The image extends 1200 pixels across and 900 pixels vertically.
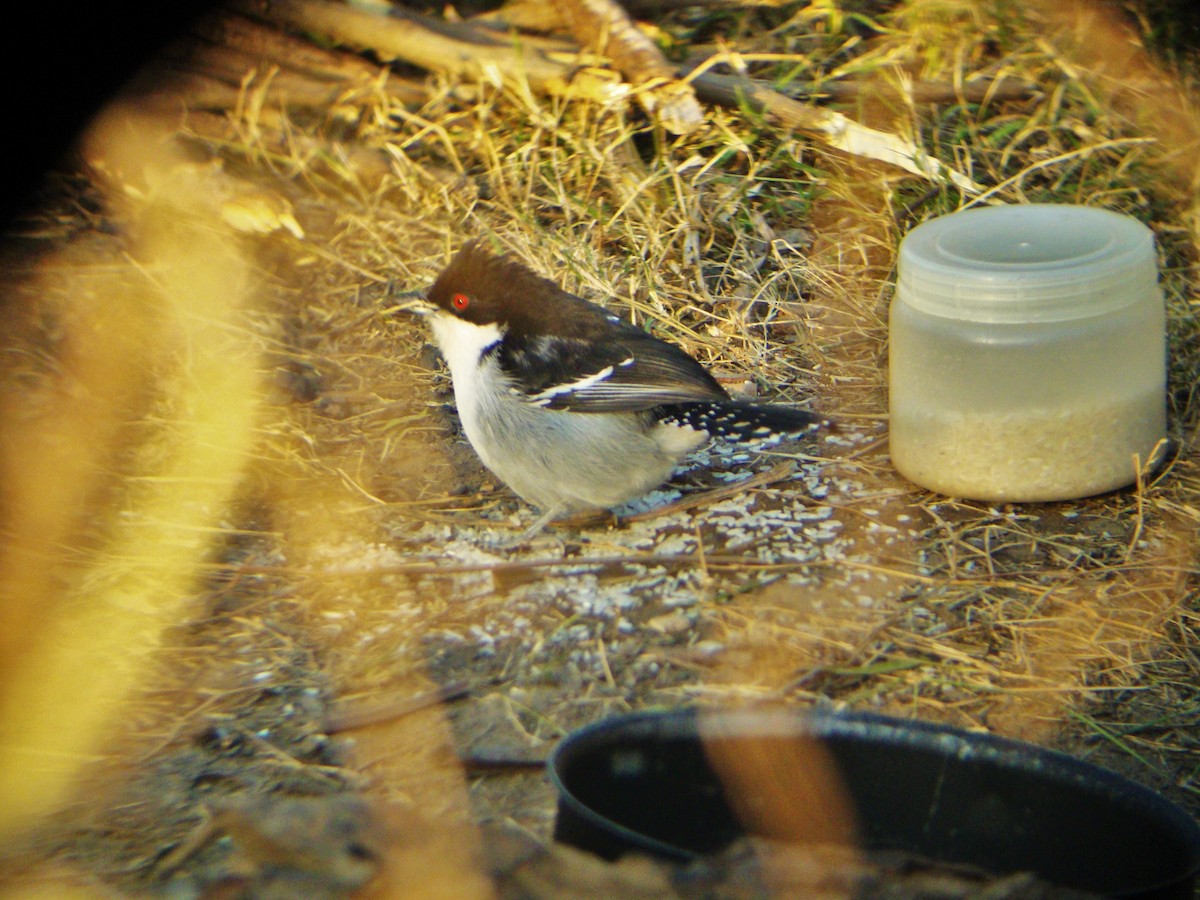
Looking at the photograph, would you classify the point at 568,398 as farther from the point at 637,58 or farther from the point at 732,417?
the point at 637,58

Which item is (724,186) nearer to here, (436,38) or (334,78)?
(436,38)

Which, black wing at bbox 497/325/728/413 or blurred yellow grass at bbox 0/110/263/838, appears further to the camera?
black wing at bbox 497/325/728/413

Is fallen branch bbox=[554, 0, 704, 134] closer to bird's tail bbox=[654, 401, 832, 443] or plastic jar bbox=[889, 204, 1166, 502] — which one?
plastic jar bbox=[889, 204, 1166, 502]

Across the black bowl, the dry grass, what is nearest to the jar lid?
the dry grass

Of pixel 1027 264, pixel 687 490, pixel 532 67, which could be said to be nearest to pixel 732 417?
pixel 687 490

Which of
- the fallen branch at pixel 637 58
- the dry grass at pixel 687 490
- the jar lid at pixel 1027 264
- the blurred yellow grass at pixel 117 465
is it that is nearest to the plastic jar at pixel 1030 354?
the jar lid at pixel 1027 264

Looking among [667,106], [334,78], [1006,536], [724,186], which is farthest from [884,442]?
[334,78]
